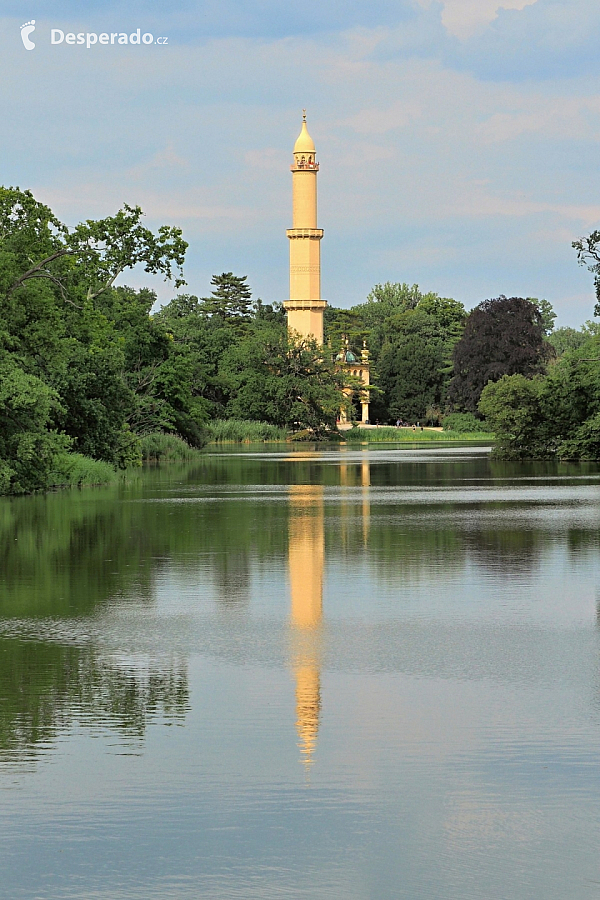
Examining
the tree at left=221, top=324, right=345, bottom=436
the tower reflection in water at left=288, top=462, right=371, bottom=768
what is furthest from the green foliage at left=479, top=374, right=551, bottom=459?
the tree at left=221, top=324, right=345, bottom=436

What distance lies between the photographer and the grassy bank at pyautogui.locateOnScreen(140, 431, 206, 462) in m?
61.8

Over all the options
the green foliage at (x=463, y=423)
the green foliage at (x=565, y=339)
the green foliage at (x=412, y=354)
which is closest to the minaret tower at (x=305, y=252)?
the green foliage at (x=412, y=354)

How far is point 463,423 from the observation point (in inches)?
4631

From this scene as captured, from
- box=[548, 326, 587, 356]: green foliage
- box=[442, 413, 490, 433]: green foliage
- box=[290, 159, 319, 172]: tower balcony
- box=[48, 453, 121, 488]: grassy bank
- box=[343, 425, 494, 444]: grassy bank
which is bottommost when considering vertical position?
box=[48, 453, 121, 488]: grassy bank

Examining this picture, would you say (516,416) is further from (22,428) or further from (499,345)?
(499,345)

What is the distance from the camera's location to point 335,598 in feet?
48.6

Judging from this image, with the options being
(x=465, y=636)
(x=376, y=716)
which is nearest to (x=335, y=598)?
(x=465, y=636)

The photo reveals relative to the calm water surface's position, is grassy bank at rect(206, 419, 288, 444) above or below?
above

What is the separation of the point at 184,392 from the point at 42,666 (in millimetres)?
56693

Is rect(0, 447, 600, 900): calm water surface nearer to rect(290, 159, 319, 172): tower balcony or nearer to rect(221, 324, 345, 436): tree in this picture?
rect(221, 324, 345, 436): tree

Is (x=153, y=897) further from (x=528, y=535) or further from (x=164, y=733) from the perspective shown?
(x=528, y=535)

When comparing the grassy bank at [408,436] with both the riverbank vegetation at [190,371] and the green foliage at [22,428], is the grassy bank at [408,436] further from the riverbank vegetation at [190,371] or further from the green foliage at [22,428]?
the green foliage at [22,428]

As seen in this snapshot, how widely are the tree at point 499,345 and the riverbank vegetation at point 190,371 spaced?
0.49 ft

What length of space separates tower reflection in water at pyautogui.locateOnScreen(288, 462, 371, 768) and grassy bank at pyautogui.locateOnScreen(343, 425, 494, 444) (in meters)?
71.3
